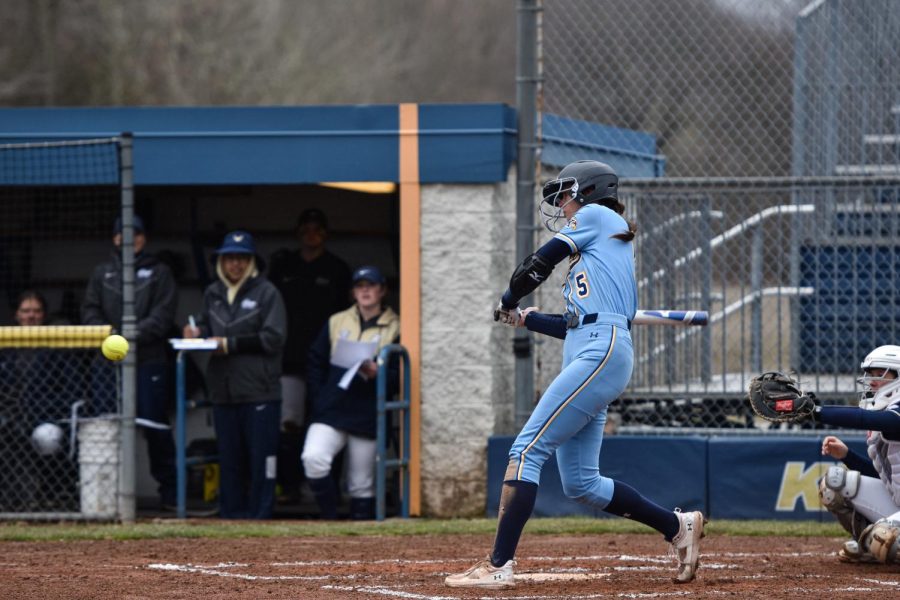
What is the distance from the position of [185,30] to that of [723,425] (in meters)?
24.5

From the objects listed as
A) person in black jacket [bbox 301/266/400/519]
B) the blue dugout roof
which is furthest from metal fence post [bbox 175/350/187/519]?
the blue dugout roof

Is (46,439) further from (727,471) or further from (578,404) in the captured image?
(578,404)

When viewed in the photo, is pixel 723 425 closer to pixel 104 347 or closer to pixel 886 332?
pixel 886 332

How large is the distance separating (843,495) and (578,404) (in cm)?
175

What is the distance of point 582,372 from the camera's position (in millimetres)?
6238

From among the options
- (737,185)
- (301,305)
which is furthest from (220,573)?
(737,185)

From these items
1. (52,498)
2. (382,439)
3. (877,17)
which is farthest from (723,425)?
(52,498)

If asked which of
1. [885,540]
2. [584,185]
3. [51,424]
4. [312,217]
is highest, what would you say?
[312,217]

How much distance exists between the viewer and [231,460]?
9.76 meters

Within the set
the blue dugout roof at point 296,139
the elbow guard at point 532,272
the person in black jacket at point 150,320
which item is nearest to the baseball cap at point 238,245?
the blue dugout roof at point 296,139

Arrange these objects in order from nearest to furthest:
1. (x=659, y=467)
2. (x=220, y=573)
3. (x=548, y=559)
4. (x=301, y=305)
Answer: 1. (x=220, y=573)
2. (x=548, y=559)
3. (x=659, y=467)
4. (x=301, y=305)

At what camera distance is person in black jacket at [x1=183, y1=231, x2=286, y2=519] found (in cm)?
967

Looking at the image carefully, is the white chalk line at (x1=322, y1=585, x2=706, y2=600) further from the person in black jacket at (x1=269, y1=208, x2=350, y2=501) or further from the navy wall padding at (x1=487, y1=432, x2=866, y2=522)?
the person in black jacket at (x1=269, y1=208, x2=350, y2=501)

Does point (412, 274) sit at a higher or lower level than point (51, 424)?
higher
